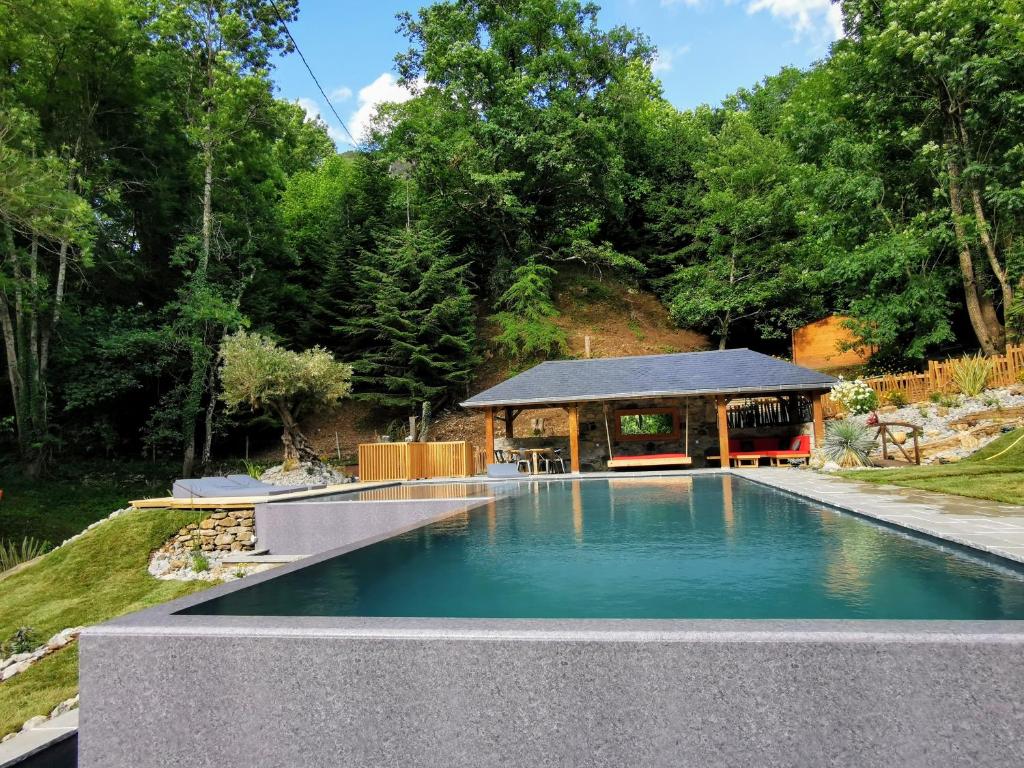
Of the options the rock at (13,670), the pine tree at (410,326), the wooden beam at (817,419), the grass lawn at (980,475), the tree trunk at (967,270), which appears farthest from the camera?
the pine tree at (410,326)

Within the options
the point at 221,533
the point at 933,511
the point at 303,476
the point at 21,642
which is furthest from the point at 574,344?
the point at 21,642

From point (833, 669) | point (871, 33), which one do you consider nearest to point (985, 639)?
point (833, 669)

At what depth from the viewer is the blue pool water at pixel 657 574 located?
10.2ft

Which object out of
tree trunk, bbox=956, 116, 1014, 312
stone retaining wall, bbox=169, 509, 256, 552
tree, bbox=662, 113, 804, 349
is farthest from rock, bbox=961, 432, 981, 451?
stone retaining wall, bbox=169, 509, 256, 552

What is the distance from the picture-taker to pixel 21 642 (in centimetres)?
729

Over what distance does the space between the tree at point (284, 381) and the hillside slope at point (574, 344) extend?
18.0 feet

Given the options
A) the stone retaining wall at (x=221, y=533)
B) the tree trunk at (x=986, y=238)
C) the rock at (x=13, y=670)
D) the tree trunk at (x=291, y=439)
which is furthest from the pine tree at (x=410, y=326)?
the tree trunk at (x=986, y=238)

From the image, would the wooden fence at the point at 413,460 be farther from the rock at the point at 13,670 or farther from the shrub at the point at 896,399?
the shrub at the point at 896,399

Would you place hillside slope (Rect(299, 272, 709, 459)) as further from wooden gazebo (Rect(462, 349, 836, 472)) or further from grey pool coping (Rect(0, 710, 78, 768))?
grey pool coping (Rect(0, 710, 78, 768))

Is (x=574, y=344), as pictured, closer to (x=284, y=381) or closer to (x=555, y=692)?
(x=284, y=381)

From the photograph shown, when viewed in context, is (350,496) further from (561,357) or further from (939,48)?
(939,48)

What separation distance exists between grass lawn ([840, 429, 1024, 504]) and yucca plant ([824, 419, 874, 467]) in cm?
139

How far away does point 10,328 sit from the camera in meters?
15.7

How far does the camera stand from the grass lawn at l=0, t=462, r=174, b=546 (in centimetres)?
1315
